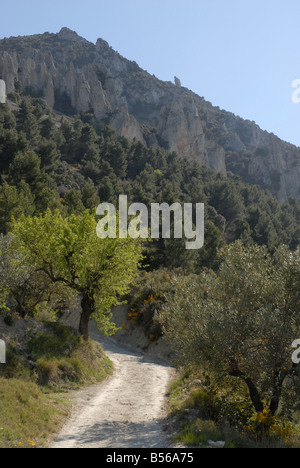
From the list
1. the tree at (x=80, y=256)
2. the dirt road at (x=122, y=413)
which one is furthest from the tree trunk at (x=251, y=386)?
the tree at (x=80, y=256)

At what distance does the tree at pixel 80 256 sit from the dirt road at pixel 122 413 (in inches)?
173

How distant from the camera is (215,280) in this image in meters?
16.3

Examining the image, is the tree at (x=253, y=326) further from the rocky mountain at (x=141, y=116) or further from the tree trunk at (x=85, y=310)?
the rocky mountain at (x=141, y=116)

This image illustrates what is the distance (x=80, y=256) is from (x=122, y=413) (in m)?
10.3

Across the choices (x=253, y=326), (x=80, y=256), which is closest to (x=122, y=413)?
(x=253, y=326)

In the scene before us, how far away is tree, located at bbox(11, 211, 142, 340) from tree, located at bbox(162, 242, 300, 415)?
9650mm

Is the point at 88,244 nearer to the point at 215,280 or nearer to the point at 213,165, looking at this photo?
the point at 215,280

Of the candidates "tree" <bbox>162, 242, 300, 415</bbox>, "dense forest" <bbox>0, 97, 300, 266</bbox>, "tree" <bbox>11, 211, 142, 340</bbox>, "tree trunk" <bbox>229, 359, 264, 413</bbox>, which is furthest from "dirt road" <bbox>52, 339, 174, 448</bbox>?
"dense forest" <bbox>0, 97, 300, 266</bbox>

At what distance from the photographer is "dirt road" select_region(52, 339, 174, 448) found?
1307 cm

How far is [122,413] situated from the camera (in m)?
17.2

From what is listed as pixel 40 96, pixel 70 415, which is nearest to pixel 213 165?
pixel 40 96

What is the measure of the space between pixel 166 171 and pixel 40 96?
77499 millimetres

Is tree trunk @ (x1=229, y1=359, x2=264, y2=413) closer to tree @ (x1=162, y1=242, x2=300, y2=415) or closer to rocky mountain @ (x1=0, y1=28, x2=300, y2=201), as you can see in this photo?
tree @ (x1=162, y1=242, x2=300, y2=415)

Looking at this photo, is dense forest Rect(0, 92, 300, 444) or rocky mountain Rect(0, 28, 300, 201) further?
rocky mountain Rect(0, 28, 300, 201)
